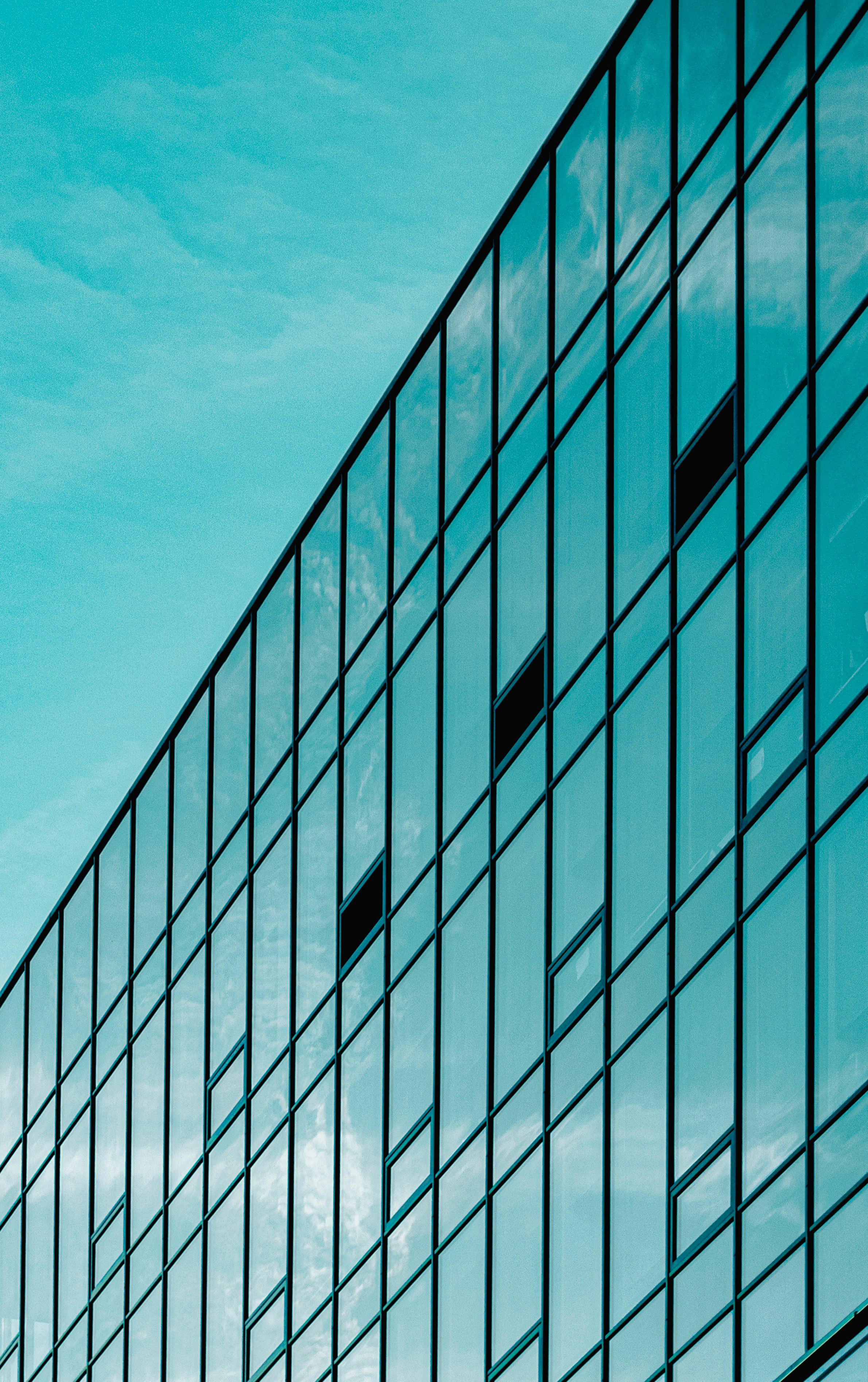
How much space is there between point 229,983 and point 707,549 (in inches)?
442

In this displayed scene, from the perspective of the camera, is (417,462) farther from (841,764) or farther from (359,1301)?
(359,1301)

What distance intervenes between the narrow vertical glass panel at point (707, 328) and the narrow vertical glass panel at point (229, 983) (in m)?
11.0

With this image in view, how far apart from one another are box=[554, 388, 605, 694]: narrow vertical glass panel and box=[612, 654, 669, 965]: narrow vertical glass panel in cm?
125

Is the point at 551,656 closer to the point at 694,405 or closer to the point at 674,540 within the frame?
the point at 674,540

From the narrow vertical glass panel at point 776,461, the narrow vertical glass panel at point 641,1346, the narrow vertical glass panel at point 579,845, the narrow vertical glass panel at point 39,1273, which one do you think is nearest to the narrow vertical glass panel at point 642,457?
the narrow vertical glass panel at point 776,461

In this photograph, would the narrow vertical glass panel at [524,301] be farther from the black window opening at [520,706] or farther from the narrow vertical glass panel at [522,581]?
the black window opening at [520,706]

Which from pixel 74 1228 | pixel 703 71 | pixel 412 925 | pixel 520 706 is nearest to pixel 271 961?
pixel 412 925

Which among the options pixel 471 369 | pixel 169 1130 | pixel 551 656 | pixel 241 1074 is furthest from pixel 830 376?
pixel 169 1130

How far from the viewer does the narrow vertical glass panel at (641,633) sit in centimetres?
1608

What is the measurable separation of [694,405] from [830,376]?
197 cm

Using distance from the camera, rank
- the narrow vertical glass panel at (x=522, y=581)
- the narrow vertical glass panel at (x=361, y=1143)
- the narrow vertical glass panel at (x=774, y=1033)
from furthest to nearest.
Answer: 1. the narrow vertical glass panel at (x=361, y=1143)
2. the narrow vertical glass panel at (x=522, y=581)
3. the narrow vertical glass panel at (x=774, y=1033)

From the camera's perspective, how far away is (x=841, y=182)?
567 inches

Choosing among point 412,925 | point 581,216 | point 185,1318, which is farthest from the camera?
point 185,1318

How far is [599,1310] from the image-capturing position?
1522 cm
